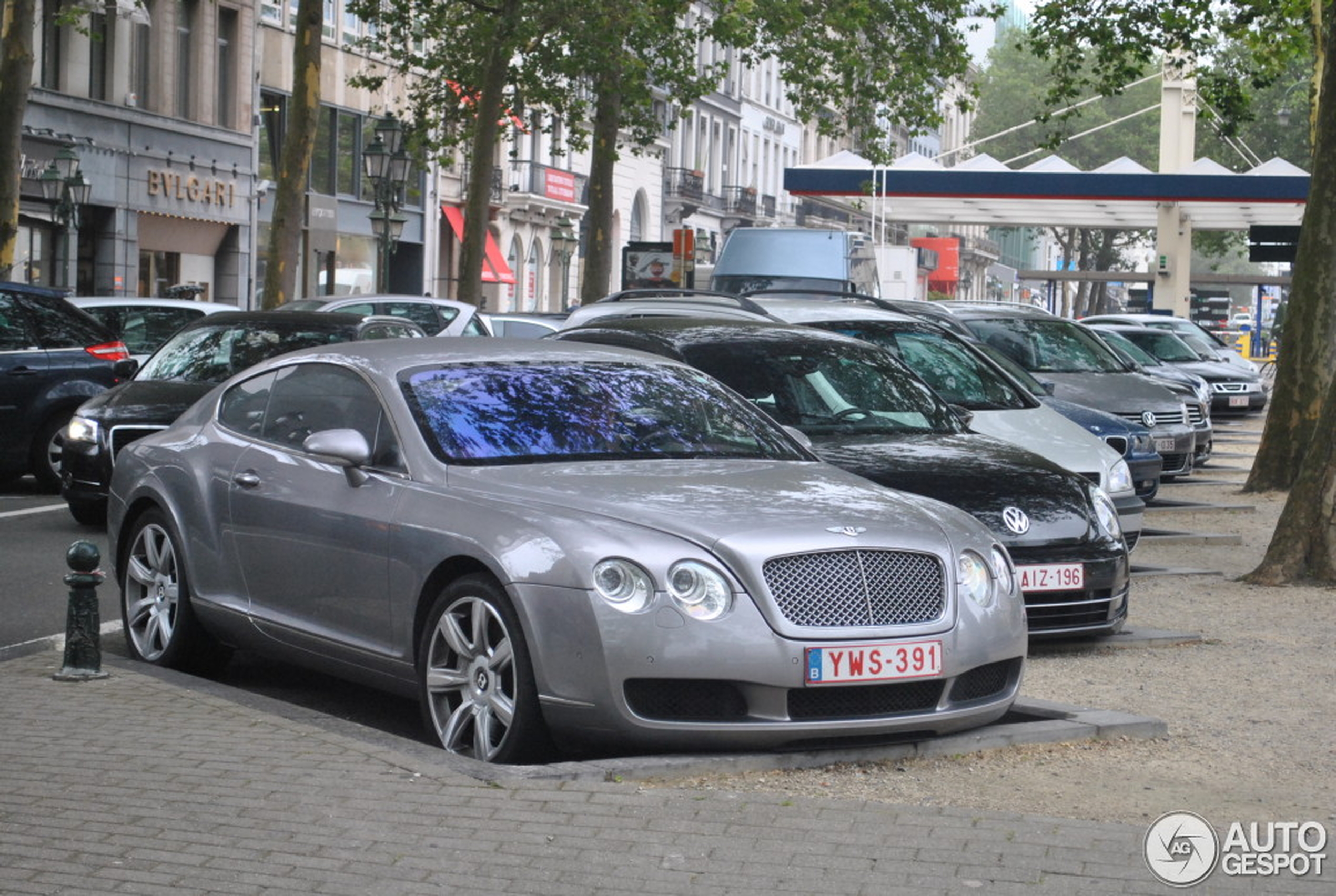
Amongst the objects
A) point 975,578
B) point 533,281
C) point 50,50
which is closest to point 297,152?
point 50,50

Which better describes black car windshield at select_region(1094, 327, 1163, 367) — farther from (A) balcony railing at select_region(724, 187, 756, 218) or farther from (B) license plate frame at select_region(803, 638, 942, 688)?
(A) balcony railing at select_region(724, 187, 756, 218)

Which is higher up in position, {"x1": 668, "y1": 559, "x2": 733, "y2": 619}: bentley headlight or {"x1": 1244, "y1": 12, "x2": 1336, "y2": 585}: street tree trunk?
{"x1": 1244, "y1": 12, "x2": 1336, "y2": 585}: street tree trunk

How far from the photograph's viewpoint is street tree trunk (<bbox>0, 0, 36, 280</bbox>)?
1147 inches

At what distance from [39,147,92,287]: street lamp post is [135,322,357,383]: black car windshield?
20782 millimetres

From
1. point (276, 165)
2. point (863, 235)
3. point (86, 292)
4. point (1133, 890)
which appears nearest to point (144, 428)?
point (1133, 890)

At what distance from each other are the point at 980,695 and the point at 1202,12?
1891 cm

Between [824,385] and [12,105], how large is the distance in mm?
20848

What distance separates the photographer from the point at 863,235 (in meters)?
35.8

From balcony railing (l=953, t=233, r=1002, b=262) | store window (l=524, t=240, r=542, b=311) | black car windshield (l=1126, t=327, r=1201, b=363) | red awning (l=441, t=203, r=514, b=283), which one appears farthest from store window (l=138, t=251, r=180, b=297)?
balcony railing (l=953, t=233, r=1002, b=262)

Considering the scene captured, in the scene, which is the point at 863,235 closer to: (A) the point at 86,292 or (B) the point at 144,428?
(A) the point at 86,292

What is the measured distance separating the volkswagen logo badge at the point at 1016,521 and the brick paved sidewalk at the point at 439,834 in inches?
138

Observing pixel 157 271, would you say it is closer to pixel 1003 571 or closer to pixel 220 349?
pixel 220 349

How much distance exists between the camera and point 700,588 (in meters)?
6.78

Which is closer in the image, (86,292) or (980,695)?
(980,695)
